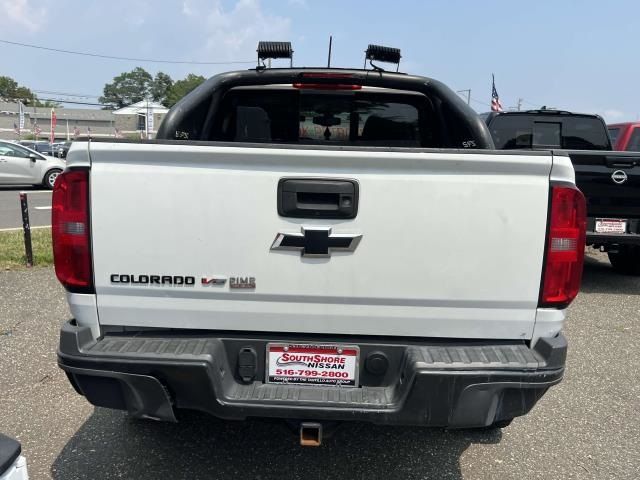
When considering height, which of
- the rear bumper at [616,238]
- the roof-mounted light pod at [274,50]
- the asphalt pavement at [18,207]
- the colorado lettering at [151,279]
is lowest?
the asphalt pavement at [18,207]

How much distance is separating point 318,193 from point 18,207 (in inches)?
476

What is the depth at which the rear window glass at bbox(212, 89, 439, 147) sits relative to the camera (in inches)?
145

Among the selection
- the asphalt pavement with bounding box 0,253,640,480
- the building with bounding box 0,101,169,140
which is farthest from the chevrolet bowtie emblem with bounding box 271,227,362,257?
the building with bounding box 0,101,169,140

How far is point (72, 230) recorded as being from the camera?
7.21ft

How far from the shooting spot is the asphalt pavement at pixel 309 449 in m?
2.83

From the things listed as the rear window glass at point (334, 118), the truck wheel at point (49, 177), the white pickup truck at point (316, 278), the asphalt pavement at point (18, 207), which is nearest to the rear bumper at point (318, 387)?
the white pickup truck at point (316, 278)

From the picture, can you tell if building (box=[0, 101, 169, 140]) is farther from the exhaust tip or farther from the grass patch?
the exhaust tip

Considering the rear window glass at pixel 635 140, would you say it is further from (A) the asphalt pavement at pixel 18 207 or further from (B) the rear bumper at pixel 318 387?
(A) the asphalt pavement at pixel 18 207

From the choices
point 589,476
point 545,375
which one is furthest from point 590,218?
point 545,375

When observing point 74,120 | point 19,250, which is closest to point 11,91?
point 74,120

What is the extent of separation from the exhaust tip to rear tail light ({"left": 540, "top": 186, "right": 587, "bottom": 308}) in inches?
40.9

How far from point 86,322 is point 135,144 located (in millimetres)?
768

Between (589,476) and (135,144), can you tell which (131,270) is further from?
(589,476)

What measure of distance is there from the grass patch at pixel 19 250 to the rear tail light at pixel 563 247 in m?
6.49
